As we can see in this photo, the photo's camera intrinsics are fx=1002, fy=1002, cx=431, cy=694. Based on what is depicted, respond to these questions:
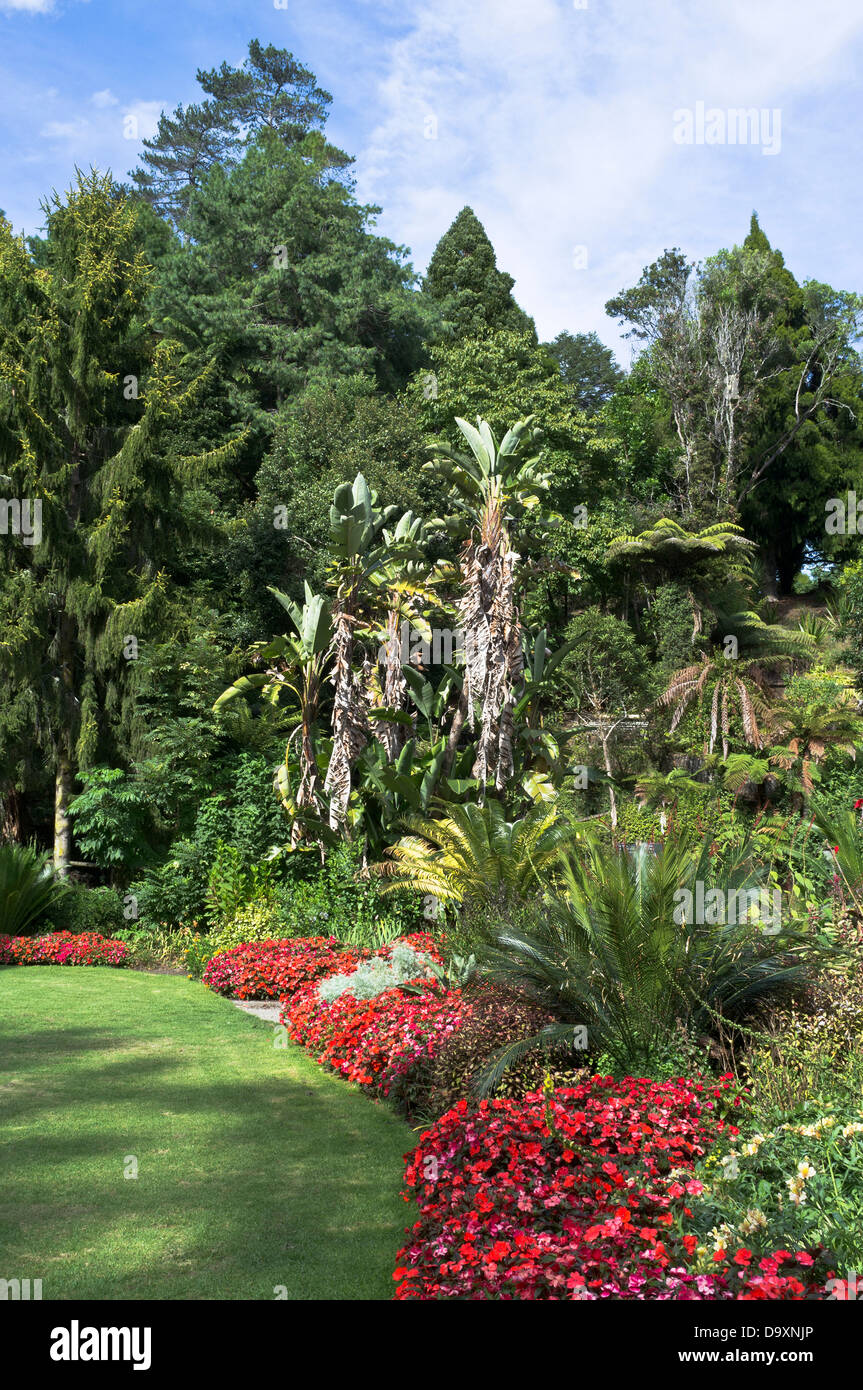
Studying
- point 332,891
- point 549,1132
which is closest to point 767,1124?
point 549,1132

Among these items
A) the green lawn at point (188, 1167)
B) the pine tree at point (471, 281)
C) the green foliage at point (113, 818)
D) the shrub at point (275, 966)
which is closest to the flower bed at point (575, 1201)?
the green lawn at point (188, 1167)

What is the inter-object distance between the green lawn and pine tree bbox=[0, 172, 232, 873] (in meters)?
8.07

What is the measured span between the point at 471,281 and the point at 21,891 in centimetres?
2532

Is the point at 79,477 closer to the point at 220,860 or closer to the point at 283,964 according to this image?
the point at 220,860

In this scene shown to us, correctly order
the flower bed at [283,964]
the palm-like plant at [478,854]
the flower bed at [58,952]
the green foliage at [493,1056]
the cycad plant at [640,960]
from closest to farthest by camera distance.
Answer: the cycad plant at [640,960] → the green foliage at [493,1056] → the palm-like plant at [478,854] → the flower bed at [283,964] → the flower bed at [58,952]

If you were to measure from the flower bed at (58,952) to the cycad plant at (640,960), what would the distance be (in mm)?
7553

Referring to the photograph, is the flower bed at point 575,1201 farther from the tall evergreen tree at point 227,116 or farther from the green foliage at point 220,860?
the tall evergreen tree at point 227,116

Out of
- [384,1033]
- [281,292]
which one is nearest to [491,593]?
[384,1033]

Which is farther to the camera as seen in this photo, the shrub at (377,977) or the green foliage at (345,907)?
the green foliage at (345,907)

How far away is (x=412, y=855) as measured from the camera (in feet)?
36.3

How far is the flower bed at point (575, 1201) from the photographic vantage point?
3.37 m

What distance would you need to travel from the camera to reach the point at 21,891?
13016mm

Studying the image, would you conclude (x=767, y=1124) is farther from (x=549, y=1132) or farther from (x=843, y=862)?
(x=843, y=862)

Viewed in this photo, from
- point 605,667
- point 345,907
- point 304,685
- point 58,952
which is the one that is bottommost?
point 58,952
